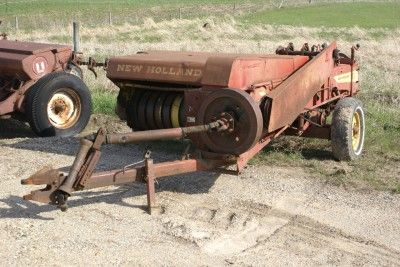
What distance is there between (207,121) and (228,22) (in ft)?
95.7

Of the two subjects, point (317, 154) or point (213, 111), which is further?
point (317, 154)

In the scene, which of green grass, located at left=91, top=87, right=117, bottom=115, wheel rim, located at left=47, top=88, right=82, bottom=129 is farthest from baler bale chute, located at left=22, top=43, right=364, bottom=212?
green grass, located at left=91, top=87, right=117, bottom=115

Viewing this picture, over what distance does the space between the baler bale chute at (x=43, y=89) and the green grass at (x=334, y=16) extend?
2904 cm

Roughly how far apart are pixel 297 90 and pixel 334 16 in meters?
39.9

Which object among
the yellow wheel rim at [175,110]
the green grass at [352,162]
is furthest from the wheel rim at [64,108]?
the green grass at [352,162]

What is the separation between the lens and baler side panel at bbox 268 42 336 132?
614 centimetres

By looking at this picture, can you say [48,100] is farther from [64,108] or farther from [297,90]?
[297,90]

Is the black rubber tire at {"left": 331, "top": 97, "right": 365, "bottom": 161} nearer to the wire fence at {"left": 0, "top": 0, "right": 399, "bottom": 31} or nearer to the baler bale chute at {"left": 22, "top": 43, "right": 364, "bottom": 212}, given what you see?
the baler bale chute at {"left": 22, "top": 43, "right": 364, "bottom": 212}

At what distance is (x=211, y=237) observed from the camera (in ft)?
17.0

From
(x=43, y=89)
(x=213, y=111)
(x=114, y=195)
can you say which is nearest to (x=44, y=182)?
(x=114, y=195)

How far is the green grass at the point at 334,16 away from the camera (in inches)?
1518

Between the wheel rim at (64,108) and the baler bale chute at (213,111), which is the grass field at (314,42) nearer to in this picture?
the baler bale chute at (213,111)

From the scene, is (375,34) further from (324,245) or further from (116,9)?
(324,245)

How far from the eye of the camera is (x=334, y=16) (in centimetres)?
4478
